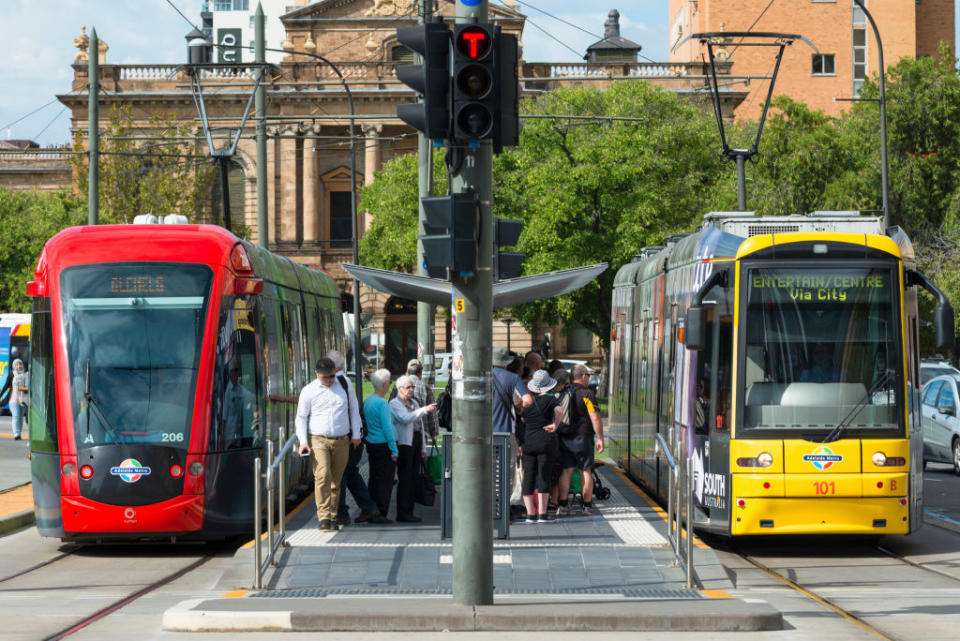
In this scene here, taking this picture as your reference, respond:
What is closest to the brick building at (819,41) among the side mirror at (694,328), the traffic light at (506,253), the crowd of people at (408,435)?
the crowd of people at (408,435)

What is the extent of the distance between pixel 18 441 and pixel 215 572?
18646 mm

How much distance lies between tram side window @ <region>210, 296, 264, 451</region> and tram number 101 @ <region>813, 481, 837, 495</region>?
5418 millimetres

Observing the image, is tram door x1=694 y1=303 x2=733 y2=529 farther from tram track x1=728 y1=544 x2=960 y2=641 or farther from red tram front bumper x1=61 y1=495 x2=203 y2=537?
red tram front bumper x1=61 y1=495 x2=203 y2=537

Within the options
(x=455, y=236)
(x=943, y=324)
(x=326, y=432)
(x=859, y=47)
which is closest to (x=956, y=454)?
(x=943, y=324)

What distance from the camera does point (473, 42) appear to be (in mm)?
9180

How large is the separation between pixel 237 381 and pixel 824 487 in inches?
221

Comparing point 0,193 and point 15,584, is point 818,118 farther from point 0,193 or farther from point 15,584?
point 0,193

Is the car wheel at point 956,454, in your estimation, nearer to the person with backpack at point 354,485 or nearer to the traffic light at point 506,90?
the person with backpack at point 354,485

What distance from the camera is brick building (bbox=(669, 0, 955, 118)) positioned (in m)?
78.4

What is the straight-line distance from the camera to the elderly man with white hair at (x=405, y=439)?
14945 mm

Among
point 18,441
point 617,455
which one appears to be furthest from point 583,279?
point 18,441

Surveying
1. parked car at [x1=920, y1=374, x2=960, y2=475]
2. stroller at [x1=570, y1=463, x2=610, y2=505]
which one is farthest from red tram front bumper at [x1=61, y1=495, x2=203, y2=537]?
parked car at [x1=920, y1=374, x2=960, y2=475]

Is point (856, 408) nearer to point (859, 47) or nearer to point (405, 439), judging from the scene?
point (405, 439)

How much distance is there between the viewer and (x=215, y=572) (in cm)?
1290
